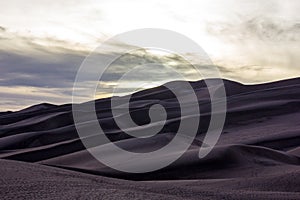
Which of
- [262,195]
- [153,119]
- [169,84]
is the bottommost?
[262,195]

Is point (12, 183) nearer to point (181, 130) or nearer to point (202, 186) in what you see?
point (202, 186)

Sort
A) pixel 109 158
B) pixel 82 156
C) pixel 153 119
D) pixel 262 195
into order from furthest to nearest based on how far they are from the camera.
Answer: pixel 153 119 → pixel 82 156 → pixel 109 158 → pixel 262 195

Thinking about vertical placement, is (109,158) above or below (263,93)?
below

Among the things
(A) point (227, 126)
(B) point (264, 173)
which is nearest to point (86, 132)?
(A) point (227, 126)

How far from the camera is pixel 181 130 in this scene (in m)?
9.23

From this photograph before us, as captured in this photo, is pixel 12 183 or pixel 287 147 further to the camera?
pixel 287 147

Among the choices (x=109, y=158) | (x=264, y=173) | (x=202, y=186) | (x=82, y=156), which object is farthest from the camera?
(x=82, y=156)

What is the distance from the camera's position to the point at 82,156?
534 cm

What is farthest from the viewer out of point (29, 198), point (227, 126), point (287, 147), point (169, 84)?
point (169, 84)

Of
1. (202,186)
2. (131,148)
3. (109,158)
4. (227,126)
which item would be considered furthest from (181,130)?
(202,186)

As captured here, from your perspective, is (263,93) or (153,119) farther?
(263,93)

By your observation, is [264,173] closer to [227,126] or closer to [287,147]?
[287,147]

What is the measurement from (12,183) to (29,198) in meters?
0.38

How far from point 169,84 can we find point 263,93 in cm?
954
